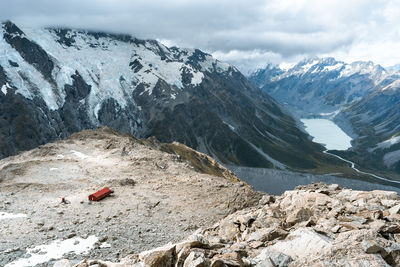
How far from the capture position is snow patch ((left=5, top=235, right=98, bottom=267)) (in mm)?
23312

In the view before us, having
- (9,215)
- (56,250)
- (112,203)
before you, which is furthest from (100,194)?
(56,250)

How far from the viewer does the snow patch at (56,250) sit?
918 inches

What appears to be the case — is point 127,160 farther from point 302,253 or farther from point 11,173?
point 302,253

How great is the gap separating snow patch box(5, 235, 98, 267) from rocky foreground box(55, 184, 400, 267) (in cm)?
727

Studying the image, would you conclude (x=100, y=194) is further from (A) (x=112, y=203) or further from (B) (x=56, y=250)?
(B) (x=56, y=250)

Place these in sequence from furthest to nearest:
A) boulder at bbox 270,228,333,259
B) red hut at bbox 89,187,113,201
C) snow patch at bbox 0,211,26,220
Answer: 1. red hut at bbox 89,187,113,201
2. snow patch at bbox 0,211,26,220
3. boulder at bbox 270,228,333,259

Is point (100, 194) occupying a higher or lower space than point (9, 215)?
higher

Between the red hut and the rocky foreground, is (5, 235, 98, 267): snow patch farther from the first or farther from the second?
the red hut

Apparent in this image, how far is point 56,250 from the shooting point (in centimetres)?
2480

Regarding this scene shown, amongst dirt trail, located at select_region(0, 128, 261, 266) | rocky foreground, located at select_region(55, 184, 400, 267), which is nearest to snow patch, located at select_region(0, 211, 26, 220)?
dirt trail, located at select_region(0, 128, 261, 266)

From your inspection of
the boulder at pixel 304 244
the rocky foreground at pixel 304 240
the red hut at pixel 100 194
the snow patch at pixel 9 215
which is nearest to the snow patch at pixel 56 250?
the rocky foreground at pixel 304 240

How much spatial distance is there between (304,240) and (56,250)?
1811 centimetres

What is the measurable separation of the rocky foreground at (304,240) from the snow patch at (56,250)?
23.9 ft

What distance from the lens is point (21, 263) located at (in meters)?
23.1
